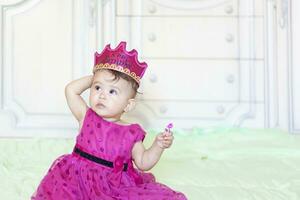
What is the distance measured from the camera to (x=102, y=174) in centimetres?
117

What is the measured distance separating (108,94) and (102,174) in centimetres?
18

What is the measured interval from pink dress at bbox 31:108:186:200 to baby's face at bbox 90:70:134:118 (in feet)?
0.09

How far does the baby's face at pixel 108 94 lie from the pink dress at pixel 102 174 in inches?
1.1

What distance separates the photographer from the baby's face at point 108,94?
48.0 inches

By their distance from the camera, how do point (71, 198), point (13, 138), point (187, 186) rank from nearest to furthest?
point (71, 198), point (187, 186), point (13, 138)

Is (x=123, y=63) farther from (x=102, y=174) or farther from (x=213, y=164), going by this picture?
(x=213, y=164)

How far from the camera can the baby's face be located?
122cm

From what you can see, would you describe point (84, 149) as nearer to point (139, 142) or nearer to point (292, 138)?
point (139, 142)

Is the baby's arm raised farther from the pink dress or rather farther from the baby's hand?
the baby's hand

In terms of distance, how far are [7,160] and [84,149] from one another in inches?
22.9

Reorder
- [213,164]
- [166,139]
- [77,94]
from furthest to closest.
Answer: [213,164] → [77,94] → [166,139]

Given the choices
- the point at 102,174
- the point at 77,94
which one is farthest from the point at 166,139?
the point at 77,94

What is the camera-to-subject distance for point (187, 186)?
136cm

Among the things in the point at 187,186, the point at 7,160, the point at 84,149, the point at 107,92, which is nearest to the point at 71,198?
the point at 84,149
